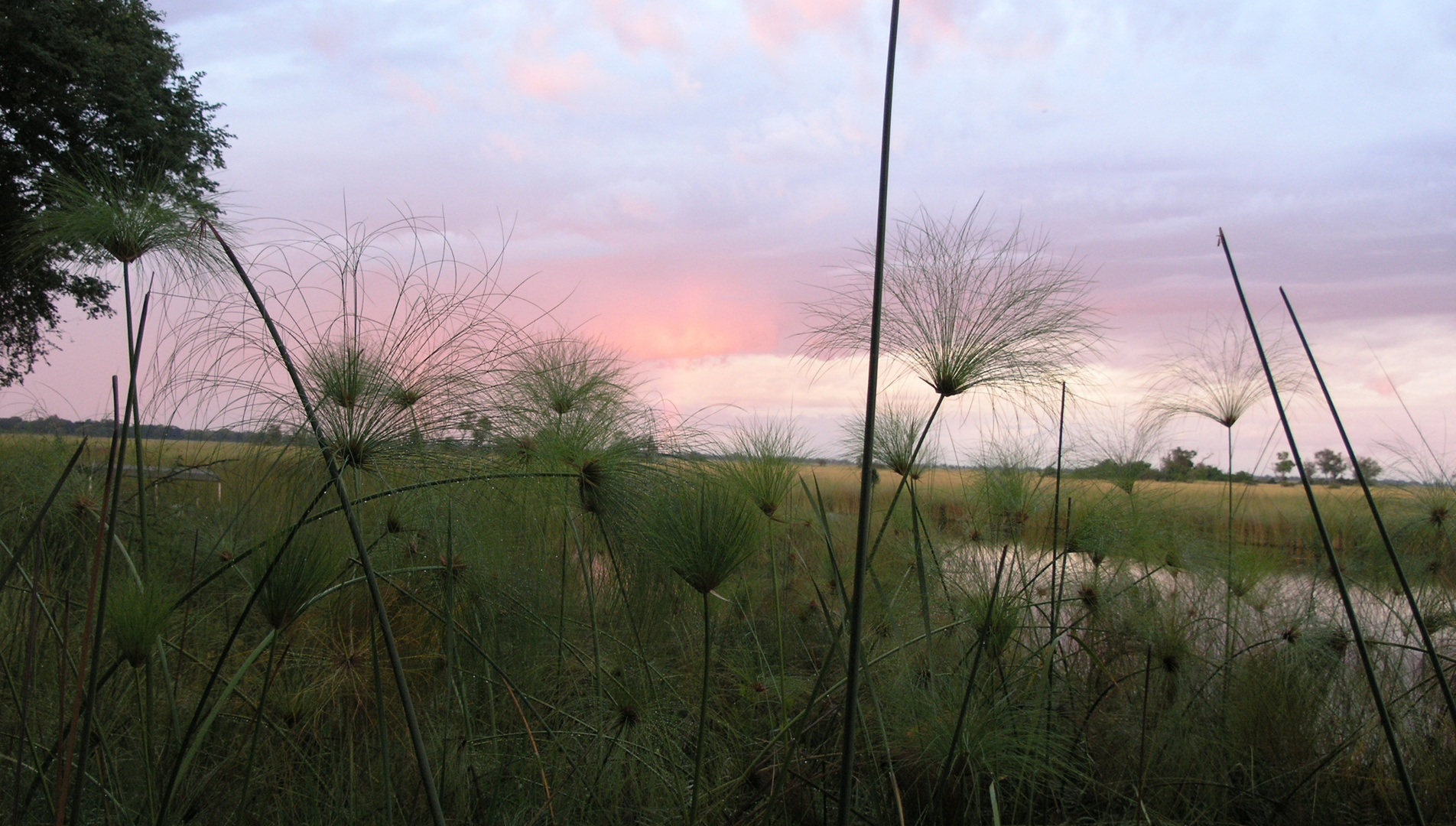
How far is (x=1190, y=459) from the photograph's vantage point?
456cm

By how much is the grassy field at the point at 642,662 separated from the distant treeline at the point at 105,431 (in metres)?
0.05

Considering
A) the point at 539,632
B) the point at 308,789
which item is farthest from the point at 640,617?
the point at 308,789

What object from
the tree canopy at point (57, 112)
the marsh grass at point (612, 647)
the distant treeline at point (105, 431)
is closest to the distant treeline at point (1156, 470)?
the marsh grass at point (612, 647)

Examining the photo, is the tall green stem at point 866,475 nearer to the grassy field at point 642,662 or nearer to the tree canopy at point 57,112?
the grassy field at point 642,662

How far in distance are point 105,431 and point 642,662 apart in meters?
3.78

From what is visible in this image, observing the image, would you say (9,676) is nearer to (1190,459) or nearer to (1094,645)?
(1094,645)

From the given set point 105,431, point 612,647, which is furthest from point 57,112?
point 612,647

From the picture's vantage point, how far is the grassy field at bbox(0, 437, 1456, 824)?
1646 millimetres

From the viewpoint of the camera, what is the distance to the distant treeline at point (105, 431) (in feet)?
6.35

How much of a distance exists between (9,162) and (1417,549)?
12361 mm

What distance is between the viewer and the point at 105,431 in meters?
4.20

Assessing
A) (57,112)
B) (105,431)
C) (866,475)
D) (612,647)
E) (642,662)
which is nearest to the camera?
(866,475)

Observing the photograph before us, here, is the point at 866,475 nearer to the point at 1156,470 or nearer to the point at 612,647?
the point at 612,647

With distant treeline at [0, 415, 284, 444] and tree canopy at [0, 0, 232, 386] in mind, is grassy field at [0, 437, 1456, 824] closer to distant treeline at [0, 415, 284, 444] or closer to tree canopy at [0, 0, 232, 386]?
distant treeline at [0, 415, 284, 444]
